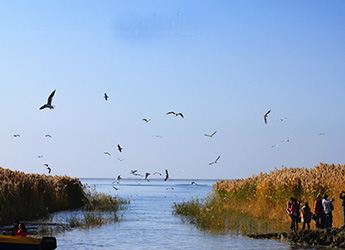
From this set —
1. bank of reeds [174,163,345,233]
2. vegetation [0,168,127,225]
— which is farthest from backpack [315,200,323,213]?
vegetation [0,168,127,225]

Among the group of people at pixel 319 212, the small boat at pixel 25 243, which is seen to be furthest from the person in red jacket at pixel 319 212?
the small boat at pixel 25 243

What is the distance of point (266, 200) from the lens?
33.6 meters

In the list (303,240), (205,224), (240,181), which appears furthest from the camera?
(240,181)

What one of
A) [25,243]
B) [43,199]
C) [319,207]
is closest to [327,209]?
[319,207]

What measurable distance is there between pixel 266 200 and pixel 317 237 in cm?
1065

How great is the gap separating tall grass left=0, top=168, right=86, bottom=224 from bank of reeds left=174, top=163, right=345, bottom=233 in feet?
32.7

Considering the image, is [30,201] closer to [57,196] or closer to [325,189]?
[57,196]

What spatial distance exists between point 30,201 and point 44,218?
5.00 ft

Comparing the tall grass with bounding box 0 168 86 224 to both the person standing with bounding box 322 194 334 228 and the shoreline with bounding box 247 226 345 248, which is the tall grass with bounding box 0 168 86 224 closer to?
the shoreline with bounding box 247 226 345 248

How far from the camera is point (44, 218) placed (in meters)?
34.7

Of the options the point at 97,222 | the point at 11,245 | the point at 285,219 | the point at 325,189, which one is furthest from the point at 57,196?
the point at 11,245

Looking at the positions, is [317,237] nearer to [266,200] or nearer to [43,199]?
[266,200]

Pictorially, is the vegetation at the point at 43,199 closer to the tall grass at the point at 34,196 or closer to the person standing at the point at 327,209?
the tall grass at the point at 34,196

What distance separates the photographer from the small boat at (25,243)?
16750 millimetres
